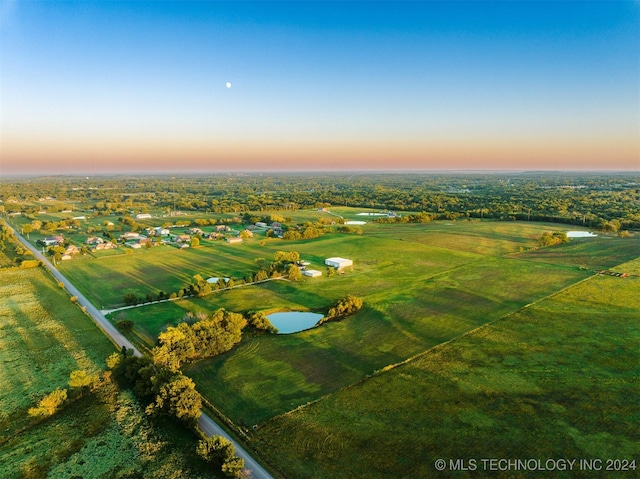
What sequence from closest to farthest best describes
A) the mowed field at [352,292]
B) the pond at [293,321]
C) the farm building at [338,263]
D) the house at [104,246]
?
the mowed field at [352,292]
the pond at [293,321]
the farm building at [338,263]
the house at [104,246]

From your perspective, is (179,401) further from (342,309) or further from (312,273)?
(312,273)

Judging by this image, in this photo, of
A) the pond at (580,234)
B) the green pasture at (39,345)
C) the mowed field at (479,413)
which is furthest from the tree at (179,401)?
the pond at (580,234)

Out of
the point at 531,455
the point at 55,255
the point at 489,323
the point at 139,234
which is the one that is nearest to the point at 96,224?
the point at 139,234

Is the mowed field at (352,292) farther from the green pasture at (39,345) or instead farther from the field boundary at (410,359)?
the green pasture at (39,345)

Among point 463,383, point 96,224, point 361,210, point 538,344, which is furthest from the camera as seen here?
point 361,210

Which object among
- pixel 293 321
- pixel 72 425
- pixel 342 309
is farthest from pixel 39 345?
pixel 342 309

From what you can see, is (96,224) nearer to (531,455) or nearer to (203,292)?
(203,292)
